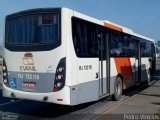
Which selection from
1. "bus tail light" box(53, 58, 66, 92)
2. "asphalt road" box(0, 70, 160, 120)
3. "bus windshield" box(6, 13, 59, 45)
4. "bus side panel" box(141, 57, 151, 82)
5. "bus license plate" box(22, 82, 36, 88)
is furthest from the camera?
"bus side panel" box(141, 57, 151, 82)

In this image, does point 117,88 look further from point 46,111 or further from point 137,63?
point 137,63

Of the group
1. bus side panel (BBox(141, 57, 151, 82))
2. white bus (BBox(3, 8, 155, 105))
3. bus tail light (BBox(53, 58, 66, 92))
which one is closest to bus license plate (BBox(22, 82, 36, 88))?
white bus (BBox(3, 8, 155, 105))

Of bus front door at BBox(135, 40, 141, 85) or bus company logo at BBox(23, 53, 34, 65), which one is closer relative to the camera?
bus company logo at BBox(23, 53, 34, 65)

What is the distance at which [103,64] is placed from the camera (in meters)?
12.0

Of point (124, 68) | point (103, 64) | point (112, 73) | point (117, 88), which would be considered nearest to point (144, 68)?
point (124, 68)

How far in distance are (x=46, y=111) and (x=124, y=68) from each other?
16.6 feet

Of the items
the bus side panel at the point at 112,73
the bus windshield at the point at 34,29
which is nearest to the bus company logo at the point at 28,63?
the bus windshield at the point at 34,29

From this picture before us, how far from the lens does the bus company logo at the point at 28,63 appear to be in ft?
32.8

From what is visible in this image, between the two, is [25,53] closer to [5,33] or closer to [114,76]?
[5,33]

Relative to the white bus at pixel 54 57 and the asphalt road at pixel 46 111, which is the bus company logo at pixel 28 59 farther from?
the asphalt road at pixel 46 111

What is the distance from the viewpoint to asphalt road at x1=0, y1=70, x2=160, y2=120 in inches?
399

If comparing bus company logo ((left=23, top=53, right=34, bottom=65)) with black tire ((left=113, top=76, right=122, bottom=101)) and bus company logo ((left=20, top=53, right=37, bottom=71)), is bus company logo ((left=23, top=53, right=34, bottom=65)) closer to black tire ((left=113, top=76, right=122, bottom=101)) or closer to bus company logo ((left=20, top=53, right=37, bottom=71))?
bus company logo ((left=20, top=53, right=37, bottom=71))

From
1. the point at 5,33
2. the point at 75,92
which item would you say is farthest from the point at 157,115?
the point at 5,33

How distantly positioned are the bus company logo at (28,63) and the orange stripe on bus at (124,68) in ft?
14.9
